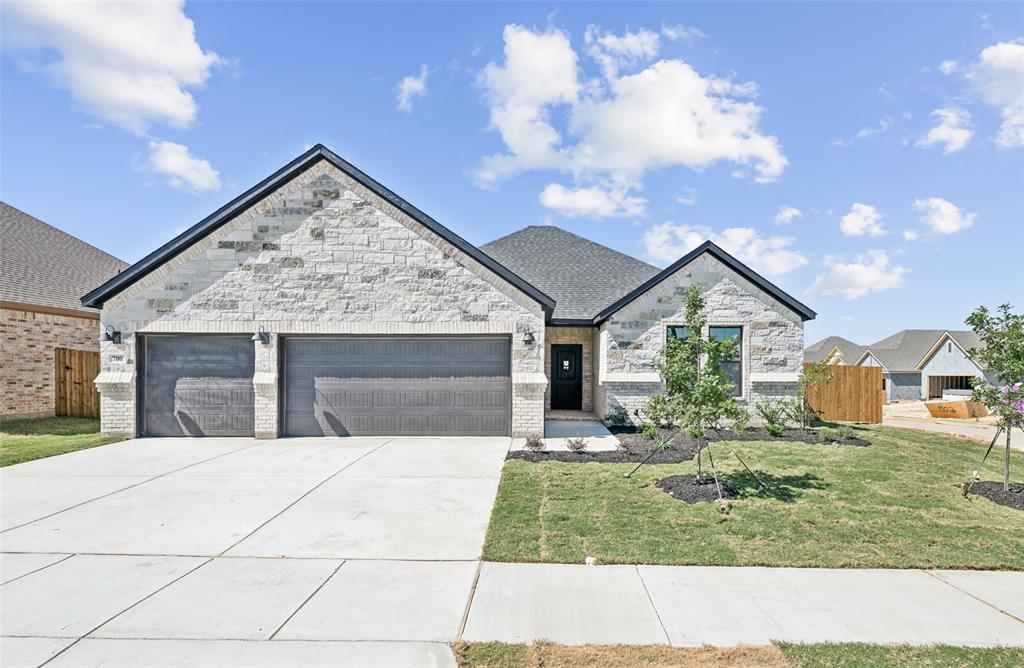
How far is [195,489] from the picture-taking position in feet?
26.8

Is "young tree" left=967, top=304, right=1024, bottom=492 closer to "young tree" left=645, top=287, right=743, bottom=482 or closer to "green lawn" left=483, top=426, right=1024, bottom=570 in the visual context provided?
"green lawn" left=483, top=426, right=1024, bottom=570

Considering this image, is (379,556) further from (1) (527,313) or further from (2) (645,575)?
(1) (527,313)

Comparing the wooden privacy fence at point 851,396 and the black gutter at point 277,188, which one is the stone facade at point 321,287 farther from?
the wooden privacy fence at point 851,396

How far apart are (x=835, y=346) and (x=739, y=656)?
6384 cm

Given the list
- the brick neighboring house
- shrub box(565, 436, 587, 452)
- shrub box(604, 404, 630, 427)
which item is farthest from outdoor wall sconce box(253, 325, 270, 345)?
shrub box(604, 404, 630, 427)

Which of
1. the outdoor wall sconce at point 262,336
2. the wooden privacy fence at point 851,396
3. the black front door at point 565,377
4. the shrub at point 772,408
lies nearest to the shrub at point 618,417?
the black front door at point 565,377

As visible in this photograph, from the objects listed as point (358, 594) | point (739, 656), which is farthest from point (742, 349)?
point (358, 594)

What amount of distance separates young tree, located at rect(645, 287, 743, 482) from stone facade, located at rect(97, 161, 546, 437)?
4793 millimetres

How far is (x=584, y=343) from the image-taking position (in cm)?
1786

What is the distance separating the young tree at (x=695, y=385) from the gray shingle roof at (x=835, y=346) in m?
51.8

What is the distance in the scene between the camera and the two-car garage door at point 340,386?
517 inches

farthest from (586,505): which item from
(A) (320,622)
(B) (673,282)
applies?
(B) (673,282)

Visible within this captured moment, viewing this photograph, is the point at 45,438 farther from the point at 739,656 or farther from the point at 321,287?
the point at 739,656

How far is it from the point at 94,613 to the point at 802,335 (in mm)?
16033
